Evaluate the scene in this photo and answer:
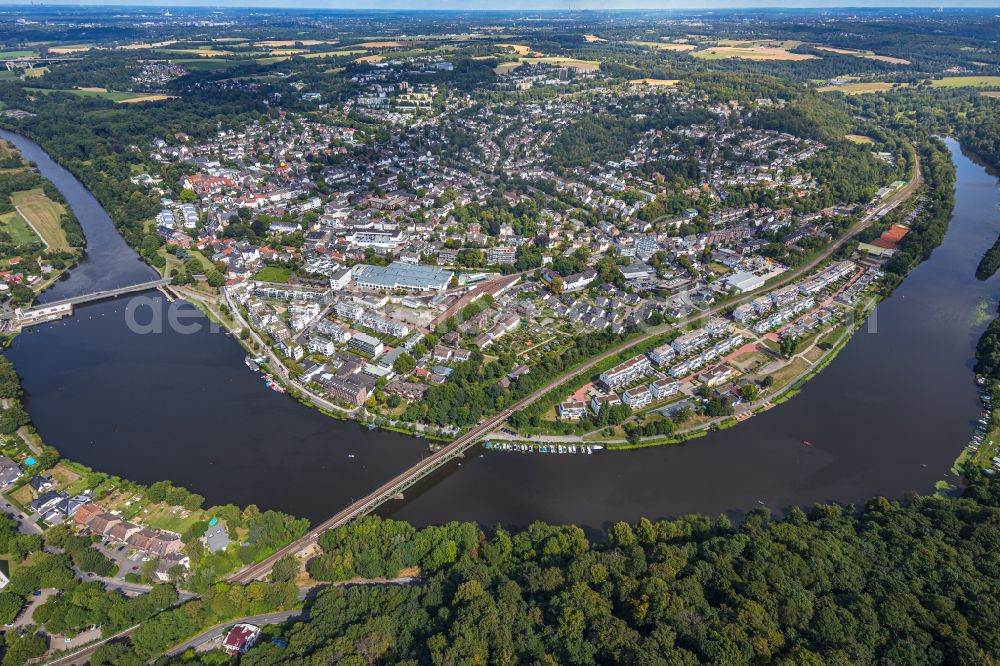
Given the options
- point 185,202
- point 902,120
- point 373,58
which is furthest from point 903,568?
point 373,58

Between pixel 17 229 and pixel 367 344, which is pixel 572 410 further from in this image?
pixel 17 229

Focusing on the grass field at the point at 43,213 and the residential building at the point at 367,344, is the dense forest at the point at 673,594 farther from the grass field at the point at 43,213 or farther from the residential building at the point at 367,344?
the grass field at the point at 43,213

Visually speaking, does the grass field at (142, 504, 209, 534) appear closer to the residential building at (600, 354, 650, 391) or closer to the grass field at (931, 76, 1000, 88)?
the residential building at (600, 354, 650, 391)

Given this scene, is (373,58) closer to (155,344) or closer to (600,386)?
(155,344)

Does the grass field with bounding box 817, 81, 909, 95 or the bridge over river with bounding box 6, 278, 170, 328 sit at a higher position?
the grass field with bounding box 817, 81, 909, 95

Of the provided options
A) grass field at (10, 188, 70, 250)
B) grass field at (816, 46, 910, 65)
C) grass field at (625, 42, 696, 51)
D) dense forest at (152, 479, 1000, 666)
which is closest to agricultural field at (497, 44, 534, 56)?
grass field at (625, 42, 696, 51)

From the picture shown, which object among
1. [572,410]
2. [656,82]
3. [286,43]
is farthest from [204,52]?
[572,410]
